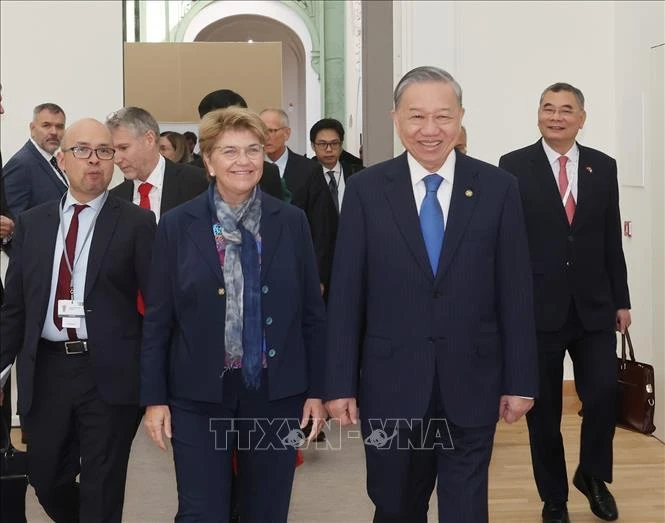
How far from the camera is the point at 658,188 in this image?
23.9 feet

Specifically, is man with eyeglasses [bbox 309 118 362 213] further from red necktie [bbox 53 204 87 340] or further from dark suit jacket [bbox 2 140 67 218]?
red necktie [bbox 53 204 87 340]

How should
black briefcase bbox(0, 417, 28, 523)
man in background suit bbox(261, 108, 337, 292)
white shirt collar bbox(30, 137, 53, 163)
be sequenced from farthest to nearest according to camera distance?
white shirt collar bbox(30, 137, 53, 163) < man in background suit bbox(261, 108, 337, 292) < black briefcase bbox(0, 417, 28, 523)

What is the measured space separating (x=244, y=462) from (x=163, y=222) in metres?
0.85

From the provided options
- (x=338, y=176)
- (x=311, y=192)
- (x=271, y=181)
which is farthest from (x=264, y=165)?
(x=338, y=176)

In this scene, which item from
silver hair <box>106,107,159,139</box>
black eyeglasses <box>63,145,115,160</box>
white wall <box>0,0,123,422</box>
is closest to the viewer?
black eyeglasses <box>63,145,115,160</box>

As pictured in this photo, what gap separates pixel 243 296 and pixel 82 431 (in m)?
0.93

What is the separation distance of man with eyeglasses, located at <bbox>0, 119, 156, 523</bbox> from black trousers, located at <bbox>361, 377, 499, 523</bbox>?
3.27ft

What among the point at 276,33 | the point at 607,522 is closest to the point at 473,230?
the point at 607,522

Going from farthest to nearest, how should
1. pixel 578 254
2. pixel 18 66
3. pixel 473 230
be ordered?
pixel 18 66
pixel 578 254
pixel 473 230

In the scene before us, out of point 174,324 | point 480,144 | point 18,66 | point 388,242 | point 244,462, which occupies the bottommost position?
point 244,462

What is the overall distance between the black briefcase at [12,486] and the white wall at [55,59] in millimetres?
5267

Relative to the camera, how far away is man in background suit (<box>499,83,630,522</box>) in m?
5.39

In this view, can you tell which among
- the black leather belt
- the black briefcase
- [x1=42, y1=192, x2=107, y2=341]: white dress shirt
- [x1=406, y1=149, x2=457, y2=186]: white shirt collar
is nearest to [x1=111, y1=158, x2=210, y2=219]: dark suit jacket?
[x1=42, y1=192, x2=107, y2=341]: white dress shirt

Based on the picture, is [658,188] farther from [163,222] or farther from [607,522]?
[163,222]
